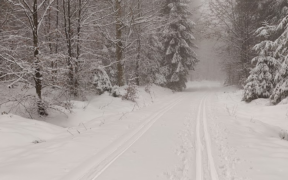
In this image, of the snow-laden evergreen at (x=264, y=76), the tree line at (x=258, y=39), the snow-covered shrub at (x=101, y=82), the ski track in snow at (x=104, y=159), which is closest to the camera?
the ski track in snow at (x=104, y=159)

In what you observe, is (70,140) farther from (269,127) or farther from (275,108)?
(275,108)

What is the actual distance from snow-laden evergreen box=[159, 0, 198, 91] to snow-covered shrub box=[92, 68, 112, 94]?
11799 mm

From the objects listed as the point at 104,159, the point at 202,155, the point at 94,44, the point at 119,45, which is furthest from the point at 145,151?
the point at 119,45

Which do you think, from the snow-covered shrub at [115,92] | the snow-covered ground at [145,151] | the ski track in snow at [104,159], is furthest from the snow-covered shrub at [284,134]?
the snow-covered shrub at [115,92]

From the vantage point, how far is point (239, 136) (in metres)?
6.39

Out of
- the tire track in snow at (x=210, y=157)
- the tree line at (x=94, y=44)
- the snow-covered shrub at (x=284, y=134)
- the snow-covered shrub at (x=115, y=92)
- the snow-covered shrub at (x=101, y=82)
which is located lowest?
the snow-covered shrub at (x=284, y=134)

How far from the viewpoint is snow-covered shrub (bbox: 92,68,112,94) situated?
12.5 m

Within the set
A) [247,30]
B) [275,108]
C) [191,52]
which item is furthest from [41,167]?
[191,52]

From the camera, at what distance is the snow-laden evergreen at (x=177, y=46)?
76.5 ft

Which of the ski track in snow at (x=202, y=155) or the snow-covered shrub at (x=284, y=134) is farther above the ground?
the ski track in snow at (x=202, y=155)

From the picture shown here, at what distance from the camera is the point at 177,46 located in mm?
23984

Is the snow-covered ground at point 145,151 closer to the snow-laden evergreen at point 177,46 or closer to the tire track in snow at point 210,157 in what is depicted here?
the tire track in snow at point 210,157

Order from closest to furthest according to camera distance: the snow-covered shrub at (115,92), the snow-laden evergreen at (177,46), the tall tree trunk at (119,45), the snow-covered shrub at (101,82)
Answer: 1. the snow-covered shrub at (101,82)
2. the snow-covered shrub at (115,92)
3. the tall tree trunk at (119,45)
4. the snow-laden evergreen at (177,46)

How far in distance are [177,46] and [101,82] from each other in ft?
46.2
